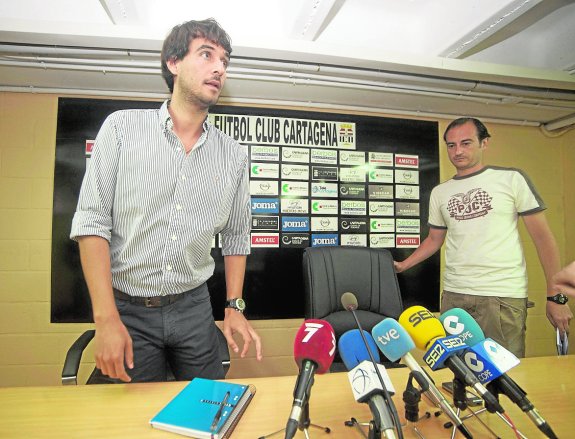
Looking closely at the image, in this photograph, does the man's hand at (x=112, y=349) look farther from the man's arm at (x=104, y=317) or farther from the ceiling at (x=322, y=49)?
the ceiling at (x=322, y=49)

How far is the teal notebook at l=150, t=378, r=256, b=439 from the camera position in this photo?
2.39 feet

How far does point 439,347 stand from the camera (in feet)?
2.37

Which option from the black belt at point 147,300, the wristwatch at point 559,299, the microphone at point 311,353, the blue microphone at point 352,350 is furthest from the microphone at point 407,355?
the wristwatch at point 559,299

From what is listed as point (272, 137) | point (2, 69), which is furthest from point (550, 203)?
point (2, 69)

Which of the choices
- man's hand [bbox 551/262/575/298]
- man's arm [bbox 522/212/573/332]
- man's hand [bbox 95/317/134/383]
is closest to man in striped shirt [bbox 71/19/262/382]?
man's hand [bbox 95/317/134/383]

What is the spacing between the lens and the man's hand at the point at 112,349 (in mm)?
905

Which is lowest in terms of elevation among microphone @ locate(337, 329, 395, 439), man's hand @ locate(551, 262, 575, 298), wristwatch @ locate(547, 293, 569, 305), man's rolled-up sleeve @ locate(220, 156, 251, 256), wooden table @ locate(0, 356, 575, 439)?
wooden table @ locate(0, 356, 575, 439)

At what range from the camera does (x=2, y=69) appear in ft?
6.58

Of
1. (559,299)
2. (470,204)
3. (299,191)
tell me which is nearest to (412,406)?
(559,299)

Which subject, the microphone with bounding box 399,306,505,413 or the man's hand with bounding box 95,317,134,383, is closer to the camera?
the microphone with bounding box 399,306,505,413

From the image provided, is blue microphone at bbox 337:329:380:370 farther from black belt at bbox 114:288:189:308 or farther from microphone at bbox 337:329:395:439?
black belt at bbox 114:288:189:308

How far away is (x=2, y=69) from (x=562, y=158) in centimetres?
458

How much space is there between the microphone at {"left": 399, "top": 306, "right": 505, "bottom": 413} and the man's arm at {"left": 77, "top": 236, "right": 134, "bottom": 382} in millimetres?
808

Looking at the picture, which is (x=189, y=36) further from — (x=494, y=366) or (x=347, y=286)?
(x=494, y=366)
